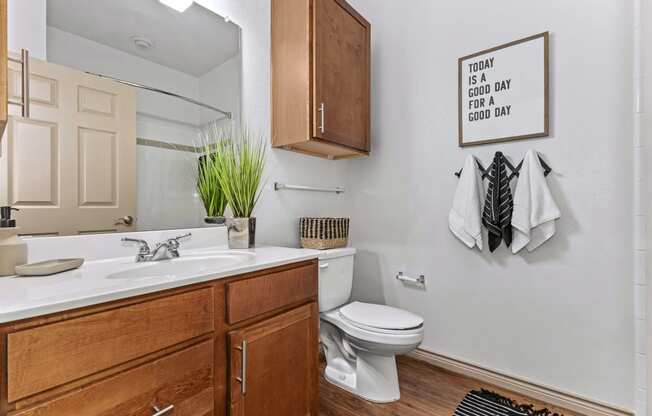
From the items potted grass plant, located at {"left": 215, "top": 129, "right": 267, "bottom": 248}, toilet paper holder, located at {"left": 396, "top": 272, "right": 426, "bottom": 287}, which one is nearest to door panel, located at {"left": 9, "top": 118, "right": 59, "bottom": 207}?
potted grass plant, located at {"left": 215, "top": 129, "right": 267, "bottom": 248}

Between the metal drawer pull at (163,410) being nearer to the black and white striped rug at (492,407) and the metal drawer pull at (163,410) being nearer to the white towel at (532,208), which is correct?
the black and white striped rug at (492,407)

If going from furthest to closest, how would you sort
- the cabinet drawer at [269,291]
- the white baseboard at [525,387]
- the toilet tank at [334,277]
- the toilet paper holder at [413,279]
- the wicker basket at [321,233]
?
the toilet paper holder at [413,279], the wicker basket at [321,233], the toilet tank at [334,277], the white baseboard at [525,387], the cabinet drawer at [269,291]

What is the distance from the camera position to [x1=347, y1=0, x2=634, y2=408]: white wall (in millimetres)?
1420

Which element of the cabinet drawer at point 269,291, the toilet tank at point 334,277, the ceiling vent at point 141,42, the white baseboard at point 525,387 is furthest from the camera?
the toilet tank at point 334,277

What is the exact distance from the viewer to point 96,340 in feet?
2.26

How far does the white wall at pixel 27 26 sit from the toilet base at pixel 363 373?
1.72m

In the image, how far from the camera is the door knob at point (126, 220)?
1.25 m

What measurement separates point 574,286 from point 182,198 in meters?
1.92

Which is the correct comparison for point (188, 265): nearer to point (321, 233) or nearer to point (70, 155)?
point (70, 155)

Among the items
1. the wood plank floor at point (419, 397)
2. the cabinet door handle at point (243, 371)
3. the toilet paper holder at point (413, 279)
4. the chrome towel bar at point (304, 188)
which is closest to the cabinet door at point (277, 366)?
the cabinet door handle at point (243, 371)

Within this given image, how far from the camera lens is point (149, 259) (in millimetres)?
1189

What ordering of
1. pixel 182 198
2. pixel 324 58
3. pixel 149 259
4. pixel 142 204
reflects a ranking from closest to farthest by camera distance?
pixel 149 259 → pixel 142 204 → pixel 182 198 → pixel 324 58

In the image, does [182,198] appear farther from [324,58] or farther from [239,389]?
[324,58]

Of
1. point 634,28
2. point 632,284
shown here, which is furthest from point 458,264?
point 634,28
